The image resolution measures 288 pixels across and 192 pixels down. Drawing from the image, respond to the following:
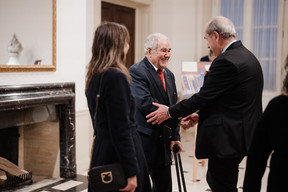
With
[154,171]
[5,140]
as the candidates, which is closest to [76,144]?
[5,140]

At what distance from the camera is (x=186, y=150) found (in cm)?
625

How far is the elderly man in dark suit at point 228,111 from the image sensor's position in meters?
2.37

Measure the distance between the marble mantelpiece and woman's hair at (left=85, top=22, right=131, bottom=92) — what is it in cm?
206

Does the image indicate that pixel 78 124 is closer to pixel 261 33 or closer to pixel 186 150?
pixel 186 150

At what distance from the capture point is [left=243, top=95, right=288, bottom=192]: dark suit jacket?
1413mm

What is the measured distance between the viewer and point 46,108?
434cm

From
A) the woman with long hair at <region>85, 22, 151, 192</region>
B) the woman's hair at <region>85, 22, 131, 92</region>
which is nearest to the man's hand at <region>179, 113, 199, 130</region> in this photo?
the woman with long hair at <region>85, 22, 151, 192</region>

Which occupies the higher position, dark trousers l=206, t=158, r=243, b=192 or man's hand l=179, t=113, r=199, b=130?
man's hand l=179, t=113, r=199, b=130

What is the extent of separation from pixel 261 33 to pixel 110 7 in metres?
3.05

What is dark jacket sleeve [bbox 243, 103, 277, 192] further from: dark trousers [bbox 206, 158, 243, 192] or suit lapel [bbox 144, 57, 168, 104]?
suit lapel [bbox 144, 57, 168, 104]

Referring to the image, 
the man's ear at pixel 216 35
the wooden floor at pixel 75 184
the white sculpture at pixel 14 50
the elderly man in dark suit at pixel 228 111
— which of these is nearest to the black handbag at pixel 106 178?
the elderly man in dark suit at pixel 228 111

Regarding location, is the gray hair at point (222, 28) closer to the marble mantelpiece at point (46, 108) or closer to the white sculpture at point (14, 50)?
the marble mantelpiece at point (46, 108)

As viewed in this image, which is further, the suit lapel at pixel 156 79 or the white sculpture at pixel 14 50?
the white sculpture at pixel 14 50

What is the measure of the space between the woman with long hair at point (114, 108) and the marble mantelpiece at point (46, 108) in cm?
207
